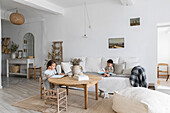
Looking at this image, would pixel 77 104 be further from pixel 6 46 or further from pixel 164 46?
pixel 6 46

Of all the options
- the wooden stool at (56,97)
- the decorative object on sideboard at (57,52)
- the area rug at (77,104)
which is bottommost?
the area rug at (77,104)

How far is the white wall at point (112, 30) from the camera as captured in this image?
4.57 m

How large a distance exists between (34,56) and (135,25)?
498cm

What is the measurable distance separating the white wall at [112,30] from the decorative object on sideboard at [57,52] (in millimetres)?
225

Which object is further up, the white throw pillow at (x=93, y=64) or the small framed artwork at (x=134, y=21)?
the small framed artwork at (x=134, y=21)

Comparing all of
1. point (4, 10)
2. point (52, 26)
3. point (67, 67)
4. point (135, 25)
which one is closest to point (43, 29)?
point (52, 26)

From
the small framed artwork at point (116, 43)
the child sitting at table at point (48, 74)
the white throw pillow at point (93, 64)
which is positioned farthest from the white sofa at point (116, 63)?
the child sitting at table at point (48, 74)

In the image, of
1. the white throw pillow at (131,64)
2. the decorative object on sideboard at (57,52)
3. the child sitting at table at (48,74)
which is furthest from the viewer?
the decorative object on sideboard at (57,52)

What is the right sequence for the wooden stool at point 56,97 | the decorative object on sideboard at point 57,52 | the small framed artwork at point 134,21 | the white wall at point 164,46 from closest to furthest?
the wooden stool at point 56,97, the small framed artwork at point 134,21, the decorative object on sideboard at point 57,52, the white wall at point 164,46

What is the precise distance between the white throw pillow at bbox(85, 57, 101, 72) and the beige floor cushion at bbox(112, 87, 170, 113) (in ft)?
7.24

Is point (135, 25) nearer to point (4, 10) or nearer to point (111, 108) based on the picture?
point (111, 108)

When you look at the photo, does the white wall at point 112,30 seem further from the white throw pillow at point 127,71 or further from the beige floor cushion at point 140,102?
the beige floor cushion at point 140,102

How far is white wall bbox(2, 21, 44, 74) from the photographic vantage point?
6.81 m

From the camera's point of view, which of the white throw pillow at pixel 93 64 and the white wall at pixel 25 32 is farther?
Result: the white wall at pixel 25 32
